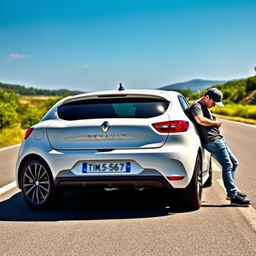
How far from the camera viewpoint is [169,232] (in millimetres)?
5691

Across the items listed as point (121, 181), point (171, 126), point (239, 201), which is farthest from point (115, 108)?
point (239, 201)

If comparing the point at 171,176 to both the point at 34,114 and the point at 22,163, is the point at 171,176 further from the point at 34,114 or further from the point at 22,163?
the point at 34,114

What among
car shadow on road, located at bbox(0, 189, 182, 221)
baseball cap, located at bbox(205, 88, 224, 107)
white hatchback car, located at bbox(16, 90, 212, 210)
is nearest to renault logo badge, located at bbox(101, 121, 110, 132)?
white hatchback car, located at bbox(16, 90, 212, 210)

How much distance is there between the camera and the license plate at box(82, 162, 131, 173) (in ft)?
21.4

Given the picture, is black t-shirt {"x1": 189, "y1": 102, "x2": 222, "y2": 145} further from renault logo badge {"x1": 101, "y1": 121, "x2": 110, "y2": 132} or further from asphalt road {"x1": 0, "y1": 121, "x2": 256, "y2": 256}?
renault logo badge {"x1": 101, "y1": 121, "x2": 110, "y2": 132}

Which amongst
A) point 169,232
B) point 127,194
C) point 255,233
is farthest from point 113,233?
point 127,194

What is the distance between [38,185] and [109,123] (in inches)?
49.8

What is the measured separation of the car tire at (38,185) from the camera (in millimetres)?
6902

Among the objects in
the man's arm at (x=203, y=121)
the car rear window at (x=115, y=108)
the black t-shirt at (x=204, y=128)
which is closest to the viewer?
the car rear window at (x=115, y=108)

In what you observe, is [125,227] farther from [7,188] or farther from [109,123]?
[7,188]

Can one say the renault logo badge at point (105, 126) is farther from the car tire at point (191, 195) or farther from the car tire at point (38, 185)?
the car tire at point (191, 195)

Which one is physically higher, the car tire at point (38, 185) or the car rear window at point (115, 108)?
the car rear window at point (115, 108)

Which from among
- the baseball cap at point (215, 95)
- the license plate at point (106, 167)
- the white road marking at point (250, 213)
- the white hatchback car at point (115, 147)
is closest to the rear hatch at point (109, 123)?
the white hatchback car at point (115, 147)

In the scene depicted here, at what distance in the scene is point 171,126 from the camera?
6.57m
